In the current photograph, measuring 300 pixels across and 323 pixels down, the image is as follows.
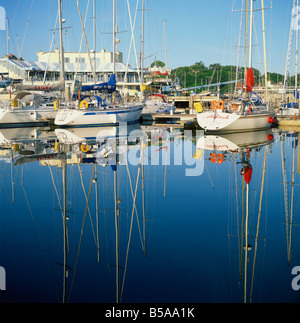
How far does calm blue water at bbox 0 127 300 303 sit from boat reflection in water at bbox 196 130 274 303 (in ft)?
0.14

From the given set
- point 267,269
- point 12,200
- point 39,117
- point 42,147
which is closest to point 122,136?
point 42,147

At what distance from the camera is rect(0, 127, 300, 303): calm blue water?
654 centimetres

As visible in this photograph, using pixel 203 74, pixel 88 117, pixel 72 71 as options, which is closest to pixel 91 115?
pixel 88 117

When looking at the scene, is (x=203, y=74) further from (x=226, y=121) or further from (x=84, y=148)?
(x=84, y=148)

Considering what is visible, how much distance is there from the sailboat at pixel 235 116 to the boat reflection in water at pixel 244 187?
64cm

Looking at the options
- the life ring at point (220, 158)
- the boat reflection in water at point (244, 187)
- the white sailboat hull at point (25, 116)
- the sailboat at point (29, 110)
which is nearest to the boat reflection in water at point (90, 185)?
the boat reflection in water at point (244, 187)

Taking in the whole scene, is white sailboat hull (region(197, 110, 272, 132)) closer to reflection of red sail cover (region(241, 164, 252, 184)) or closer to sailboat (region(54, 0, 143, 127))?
sailboat (region(54, 0, 143, 127))

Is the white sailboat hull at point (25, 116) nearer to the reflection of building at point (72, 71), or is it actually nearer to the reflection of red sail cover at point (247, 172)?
the reflection of red sail cover at point (247, 172)

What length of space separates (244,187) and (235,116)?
45.6 feet

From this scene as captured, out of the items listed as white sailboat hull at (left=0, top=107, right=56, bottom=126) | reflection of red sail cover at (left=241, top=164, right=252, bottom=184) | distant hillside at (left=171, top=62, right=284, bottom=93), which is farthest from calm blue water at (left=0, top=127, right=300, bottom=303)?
distant hillside at (left=171, top=62, right=284, bottom=93)

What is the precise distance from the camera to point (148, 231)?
9.07m
